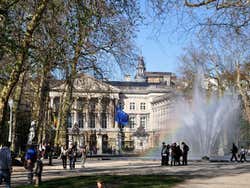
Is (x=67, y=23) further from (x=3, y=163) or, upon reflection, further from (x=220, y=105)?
(x=220, y=105)

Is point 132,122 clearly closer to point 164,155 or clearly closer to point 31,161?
point 164,155

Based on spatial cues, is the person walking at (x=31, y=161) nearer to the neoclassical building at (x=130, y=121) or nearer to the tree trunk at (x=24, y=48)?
the tree trunk at (x=24, y=48)

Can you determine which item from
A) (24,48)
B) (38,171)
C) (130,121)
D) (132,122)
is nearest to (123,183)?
(38,171)

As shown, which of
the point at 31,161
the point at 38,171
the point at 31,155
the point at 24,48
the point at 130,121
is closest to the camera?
the point at 38,171

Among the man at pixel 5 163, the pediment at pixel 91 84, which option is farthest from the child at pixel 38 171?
the pediment at pixel 91 84

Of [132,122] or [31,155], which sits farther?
[132,122]

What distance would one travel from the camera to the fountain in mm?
51062

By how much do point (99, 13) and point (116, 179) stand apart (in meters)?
6.99

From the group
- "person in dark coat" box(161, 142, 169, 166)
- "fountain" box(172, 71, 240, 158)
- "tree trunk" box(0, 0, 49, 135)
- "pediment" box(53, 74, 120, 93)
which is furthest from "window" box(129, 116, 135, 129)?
"tree trunk" box(0, 0, 49, 135)

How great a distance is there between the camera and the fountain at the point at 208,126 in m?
51.1

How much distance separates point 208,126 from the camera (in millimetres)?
51719

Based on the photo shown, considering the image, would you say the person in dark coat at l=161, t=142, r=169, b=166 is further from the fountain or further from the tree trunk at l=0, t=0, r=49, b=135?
the tree trunk at l=0, t=0, r=49, b=135

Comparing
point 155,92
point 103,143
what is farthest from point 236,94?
point 155,92

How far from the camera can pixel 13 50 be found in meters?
19.5
